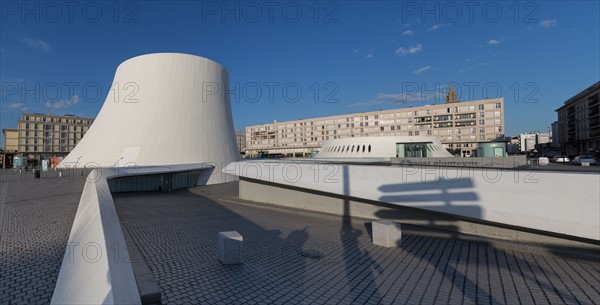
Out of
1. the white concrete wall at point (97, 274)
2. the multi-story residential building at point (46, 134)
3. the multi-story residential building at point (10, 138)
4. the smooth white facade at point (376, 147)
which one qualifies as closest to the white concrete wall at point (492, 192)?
the white concrete wall at point (97, 274)

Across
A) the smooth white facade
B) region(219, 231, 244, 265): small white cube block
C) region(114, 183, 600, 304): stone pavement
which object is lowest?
region(114, 183, 600, 304): stone pavement

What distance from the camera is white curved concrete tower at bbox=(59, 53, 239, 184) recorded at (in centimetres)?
2197

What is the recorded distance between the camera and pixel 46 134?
7269cm

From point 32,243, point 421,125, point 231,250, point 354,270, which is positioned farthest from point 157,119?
point 421,125

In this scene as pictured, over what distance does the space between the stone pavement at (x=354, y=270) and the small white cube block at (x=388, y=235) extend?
0.27 m

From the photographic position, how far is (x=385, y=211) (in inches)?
391

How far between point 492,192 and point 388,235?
255 centimetres

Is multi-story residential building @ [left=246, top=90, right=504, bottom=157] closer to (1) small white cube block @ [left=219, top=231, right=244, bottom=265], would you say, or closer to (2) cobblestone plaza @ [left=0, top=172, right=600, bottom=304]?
(2) cobblestone plaza @ [left=0, top=172, right=600, bottom=304]

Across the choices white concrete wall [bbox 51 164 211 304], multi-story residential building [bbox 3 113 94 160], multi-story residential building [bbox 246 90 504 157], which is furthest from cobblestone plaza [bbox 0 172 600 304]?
multi-story residential building [bbox 3 113 94 160]

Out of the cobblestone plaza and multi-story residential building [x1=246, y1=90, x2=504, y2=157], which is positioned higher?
multi-story residential building [x1=246, y1=90, x2=504, y2=157]

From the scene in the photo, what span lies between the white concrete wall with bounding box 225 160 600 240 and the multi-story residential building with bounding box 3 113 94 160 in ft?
276

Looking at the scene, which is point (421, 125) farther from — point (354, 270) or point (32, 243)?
point (32, 243)

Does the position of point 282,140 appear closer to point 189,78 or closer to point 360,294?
point 189,78

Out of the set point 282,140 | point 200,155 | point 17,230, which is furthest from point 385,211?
point 282,140
